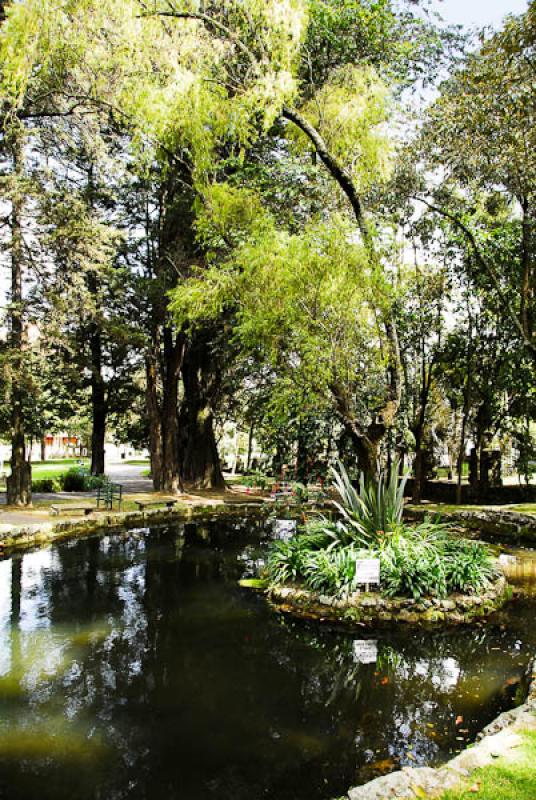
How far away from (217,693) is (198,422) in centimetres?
1553

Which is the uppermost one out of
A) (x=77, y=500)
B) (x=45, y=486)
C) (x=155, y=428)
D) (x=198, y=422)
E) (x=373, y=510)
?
(x=198, y=422)

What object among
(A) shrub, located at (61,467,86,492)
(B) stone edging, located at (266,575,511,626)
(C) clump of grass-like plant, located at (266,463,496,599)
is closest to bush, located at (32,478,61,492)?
(A) shrub, located at (61,467,86,492)

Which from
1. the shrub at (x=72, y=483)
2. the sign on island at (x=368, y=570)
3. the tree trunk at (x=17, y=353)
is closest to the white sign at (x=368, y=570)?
the sign on island at (x=368, y=570)

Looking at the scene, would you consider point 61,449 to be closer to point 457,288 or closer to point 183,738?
point 457,288

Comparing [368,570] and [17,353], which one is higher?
[17,353]

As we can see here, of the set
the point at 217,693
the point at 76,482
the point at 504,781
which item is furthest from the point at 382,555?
the point at 76,482

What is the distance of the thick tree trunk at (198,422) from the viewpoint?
20.4 meters

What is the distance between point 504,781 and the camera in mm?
3084

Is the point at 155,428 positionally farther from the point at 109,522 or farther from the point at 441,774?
the point at 441,774

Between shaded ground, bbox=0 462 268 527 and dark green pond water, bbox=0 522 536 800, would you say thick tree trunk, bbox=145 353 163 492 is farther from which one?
dark green pond water, bbox=0 522 536 800

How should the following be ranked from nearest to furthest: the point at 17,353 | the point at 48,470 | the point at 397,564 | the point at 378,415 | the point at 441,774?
the point at 441,774 < the point at 397,564 < the point at 378,415 < the point at 17,353 < the point at 48,470

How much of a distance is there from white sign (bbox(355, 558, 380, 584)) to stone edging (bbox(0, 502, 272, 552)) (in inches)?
264

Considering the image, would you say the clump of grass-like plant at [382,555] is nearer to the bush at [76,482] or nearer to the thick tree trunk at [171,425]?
the thick tree trunk at [171,425]

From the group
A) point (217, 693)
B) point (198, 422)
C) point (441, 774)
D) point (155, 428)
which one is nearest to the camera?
point (441, 774)
